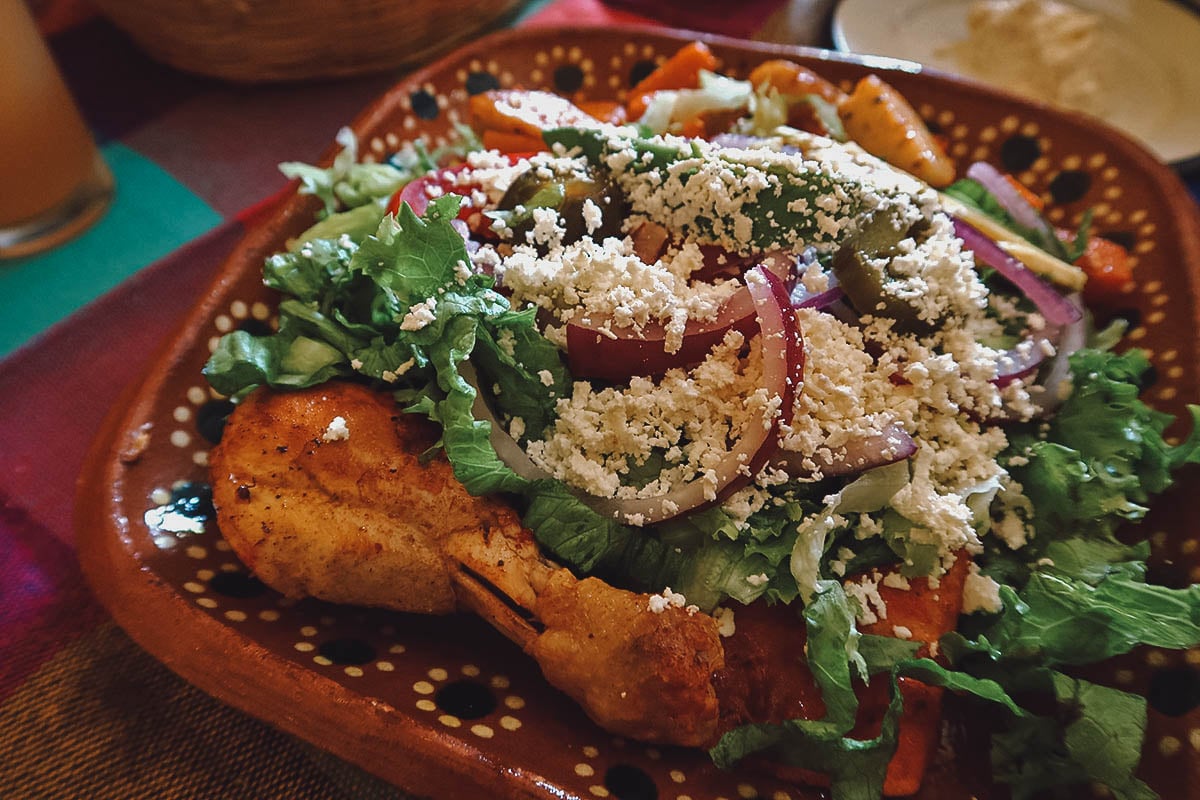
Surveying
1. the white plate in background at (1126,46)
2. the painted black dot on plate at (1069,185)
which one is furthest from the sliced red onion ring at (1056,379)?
the white plate in background at (1126,46)

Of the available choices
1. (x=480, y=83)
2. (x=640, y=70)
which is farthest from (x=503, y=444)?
(x=640, y=70)

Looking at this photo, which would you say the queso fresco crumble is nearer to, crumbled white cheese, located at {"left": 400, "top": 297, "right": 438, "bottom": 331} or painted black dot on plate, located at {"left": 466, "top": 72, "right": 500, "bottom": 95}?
crumbled white cheese, located at {"left": 400, "top": 297, "right": 438, "bottom": 331}

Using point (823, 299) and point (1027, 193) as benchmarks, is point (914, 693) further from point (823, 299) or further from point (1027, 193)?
point (1027, 193)

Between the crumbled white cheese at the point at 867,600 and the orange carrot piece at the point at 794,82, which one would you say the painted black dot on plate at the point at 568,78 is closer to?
the orange carrot piece at the point at 794,82

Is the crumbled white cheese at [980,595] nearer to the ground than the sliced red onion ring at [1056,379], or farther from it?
nearer to the ground

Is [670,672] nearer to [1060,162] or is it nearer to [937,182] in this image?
[937,182]

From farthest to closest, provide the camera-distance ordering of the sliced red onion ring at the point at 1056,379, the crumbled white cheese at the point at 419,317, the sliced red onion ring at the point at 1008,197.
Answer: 1. the sliced red onion ring at the point at 1008,197
2. the sliced red onion ring at the point at 1056,379
3. the crumbled white cheese at the point at 419,317

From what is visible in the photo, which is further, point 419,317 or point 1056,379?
point 1056,379

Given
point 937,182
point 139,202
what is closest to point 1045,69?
point 937,182
